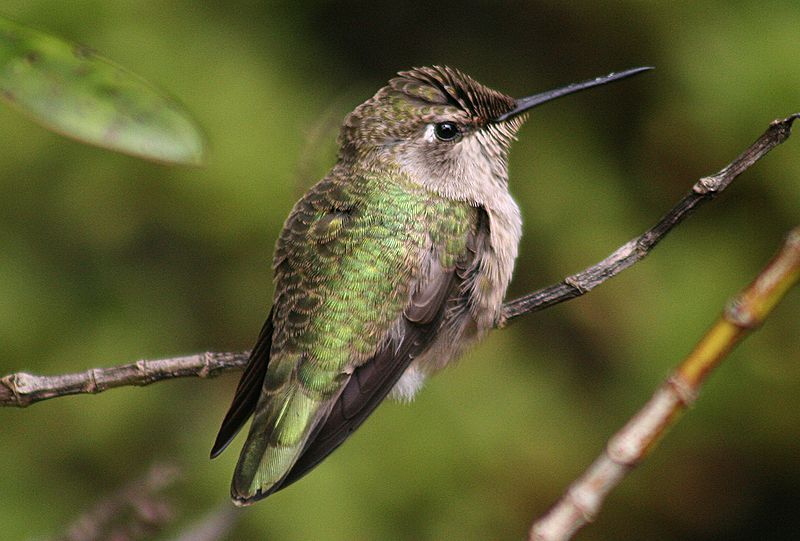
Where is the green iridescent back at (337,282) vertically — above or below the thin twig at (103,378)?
above

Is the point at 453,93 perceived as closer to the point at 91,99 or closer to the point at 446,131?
the point at 446,131

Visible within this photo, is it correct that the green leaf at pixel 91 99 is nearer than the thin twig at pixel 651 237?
Yes

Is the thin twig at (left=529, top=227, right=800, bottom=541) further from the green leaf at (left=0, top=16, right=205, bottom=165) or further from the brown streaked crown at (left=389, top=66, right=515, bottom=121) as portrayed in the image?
the brown streaked crown at (left=389, top=66, right=515, bottom=121)

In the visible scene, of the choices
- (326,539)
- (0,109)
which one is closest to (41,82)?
(326,539)

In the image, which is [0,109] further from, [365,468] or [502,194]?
[502,194]

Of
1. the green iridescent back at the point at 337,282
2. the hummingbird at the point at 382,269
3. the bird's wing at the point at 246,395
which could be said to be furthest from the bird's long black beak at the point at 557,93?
the bird's wing at the point at 246,395

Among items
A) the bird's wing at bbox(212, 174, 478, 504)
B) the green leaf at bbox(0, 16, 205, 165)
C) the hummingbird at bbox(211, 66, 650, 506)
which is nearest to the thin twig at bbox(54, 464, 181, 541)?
the hummingbird at bbox(211, 66, 650, 506)

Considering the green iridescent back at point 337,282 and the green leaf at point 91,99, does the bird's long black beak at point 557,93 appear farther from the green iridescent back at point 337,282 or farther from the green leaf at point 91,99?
the green leaf at point 91,99

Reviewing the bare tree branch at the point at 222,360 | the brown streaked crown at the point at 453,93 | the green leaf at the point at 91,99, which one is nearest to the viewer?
the green leaf at the point at 91,99
